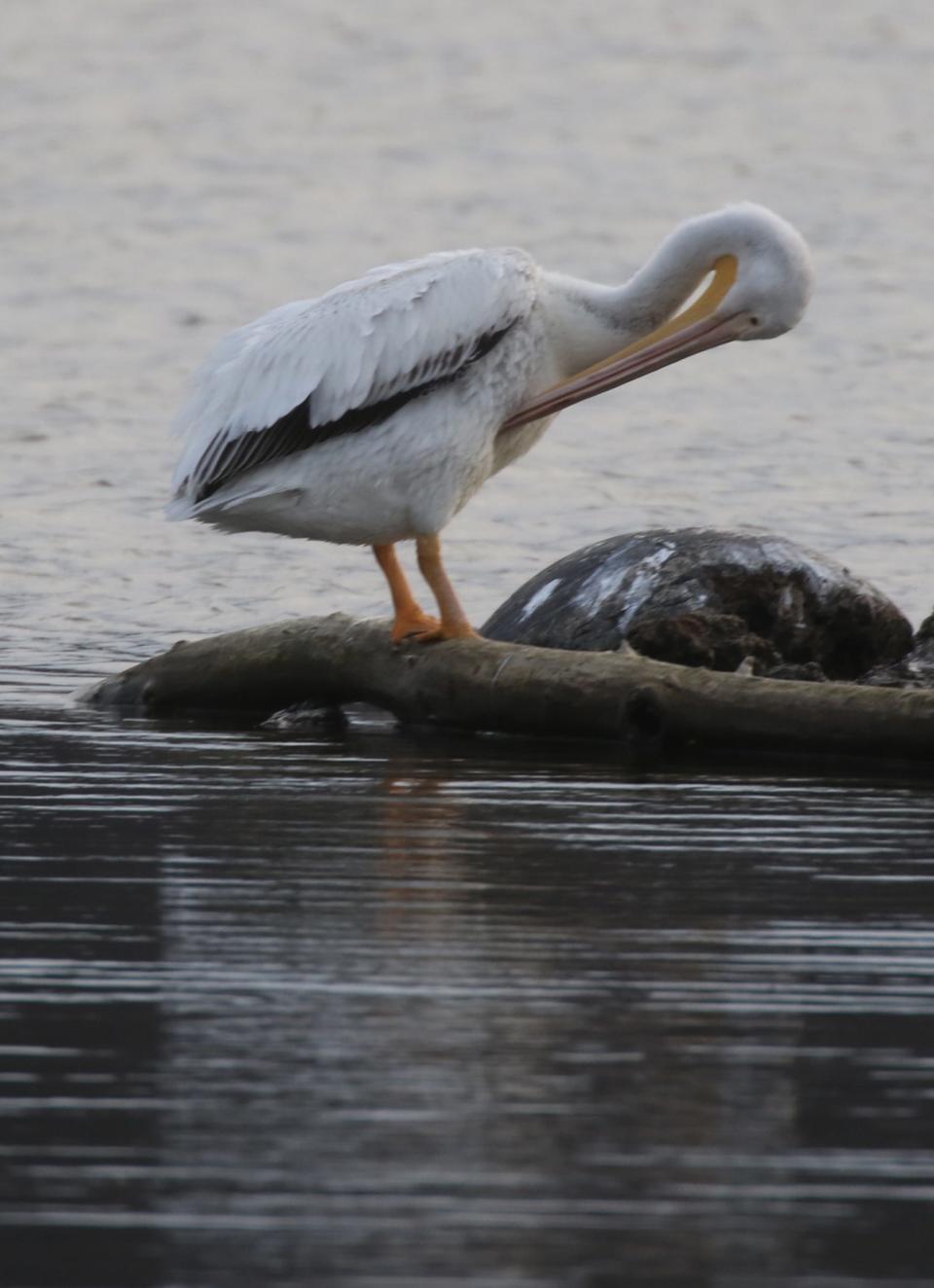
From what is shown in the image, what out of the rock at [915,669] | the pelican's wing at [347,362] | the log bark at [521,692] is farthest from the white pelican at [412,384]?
the rock at [915,669]

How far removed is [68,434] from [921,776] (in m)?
9.40

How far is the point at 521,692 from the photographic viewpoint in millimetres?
7527

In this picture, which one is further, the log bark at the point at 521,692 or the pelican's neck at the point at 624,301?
the pelican's neck at the point at 624,301

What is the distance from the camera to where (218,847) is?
6.10 m

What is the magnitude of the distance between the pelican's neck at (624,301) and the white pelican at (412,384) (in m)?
0.01

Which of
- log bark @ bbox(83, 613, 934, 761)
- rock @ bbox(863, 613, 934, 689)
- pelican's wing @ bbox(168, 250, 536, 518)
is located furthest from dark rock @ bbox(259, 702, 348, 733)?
rock @ bbox(863, 613, 934, 689)

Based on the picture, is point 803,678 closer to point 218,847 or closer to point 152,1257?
point 218,847

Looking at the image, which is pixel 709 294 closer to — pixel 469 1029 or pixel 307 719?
pixel 307 719

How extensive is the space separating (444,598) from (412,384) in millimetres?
628

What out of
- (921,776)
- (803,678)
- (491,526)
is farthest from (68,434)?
(921,776)

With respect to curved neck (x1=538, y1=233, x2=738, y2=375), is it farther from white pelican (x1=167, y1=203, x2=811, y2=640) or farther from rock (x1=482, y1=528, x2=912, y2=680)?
rock (x1=482, y1=528, x2=912, y2=680)

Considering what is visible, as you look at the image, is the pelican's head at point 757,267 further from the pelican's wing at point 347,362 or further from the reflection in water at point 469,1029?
the reflection in water at point 469,1029

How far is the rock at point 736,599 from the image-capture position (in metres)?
8.35

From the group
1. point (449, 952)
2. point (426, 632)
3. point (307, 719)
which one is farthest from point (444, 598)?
point (449, 952)
